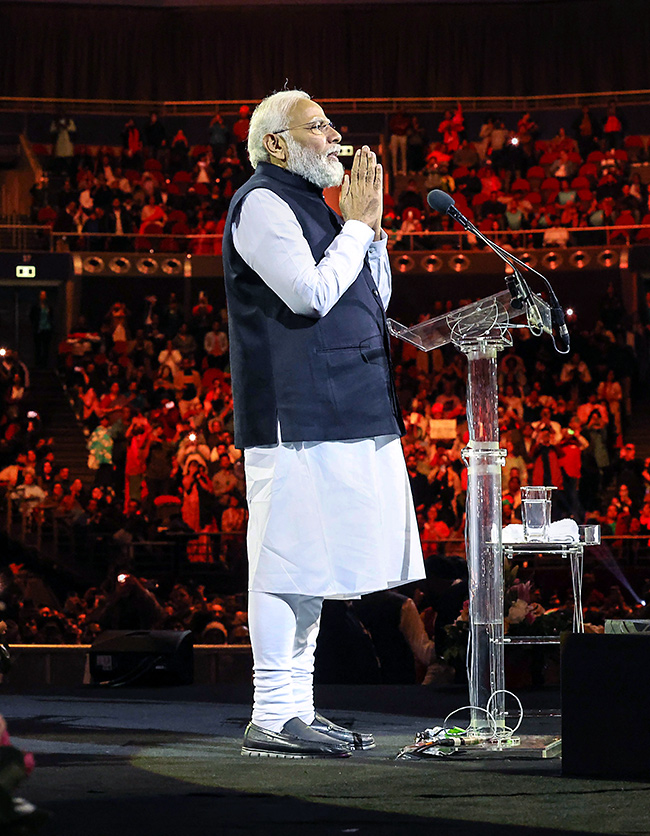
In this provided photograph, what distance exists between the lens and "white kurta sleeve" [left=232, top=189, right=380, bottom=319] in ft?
10.4

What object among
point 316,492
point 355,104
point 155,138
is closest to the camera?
point 316,492

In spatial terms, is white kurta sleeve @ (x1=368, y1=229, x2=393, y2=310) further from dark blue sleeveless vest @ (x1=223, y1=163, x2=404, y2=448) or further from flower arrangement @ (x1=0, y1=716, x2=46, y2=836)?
flower arrangement @ (x1=0, y1=716, x2=46, y2=836)

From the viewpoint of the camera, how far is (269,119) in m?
3.44

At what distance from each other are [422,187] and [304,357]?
502 inches

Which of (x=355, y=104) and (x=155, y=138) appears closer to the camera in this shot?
(x=155, y=138)

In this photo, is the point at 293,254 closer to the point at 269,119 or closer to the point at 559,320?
the point at 269,119

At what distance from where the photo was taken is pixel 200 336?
13555mm

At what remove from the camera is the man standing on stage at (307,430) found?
3191mm

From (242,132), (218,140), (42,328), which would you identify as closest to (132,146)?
(218,140)

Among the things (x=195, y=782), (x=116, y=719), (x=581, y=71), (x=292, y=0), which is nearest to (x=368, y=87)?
(x=292, y=0)

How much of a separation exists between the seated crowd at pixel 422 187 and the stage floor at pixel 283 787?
11454 millimetres

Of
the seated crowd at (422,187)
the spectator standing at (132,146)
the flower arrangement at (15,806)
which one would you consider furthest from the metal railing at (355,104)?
the flower arrangement at (15,806)

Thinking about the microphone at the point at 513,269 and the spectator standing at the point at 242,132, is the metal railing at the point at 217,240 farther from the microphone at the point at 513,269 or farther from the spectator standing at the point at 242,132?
the microphone at the point at 513,269

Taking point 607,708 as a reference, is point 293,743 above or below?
below
